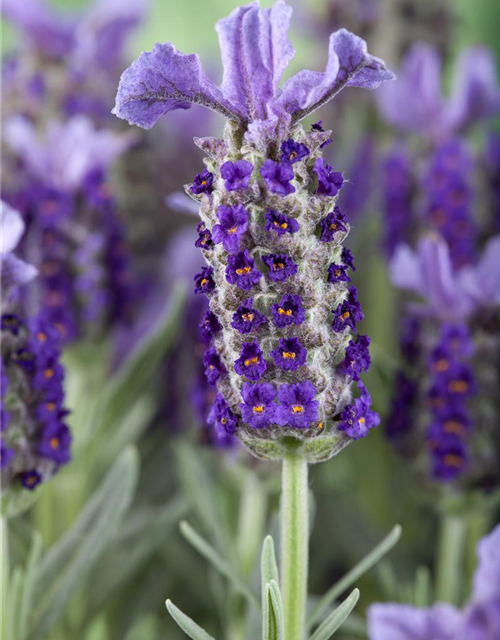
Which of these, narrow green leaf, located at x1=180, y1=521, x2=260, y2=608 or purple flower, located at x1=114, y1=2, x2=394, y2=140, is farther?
narrow green leaf, located at x1=180, y1=521, x2=260, y2=608

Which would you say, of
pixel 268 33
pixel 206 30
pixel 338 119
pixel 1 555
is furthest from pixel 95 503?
pixel 206 30

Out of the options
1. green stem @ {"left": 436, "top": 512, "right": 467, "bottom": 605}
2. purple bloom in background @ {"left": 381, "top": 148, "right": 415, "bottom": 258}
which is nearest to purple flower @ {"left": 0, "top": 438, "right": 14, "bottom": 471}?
green stem @ {"left": 436, "top": 512, "right": 467, "bottom": 605}

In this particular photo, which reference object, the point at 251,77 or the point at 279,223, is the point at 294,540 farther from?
the point at 251,77

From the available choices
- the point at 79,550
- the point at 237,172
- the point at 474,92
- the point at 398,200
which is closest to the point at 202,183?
the point at 237,172

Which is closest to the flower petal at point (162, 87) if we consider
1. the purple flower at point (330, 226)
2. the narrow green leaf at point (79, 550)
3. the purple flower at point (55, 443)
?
the purple flower at point (330, 226)

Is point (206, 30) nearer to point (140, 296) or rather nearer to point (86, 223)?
point (140, 296)

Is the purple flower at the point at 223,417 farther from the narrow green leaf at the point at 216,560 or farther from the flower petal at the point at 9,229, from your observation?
the flower petal at the point at 9,229

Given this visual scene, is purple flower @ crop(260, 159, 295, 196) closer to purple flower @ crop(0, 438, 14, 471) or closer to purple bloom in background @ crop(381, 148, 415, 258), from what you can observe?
purple flower @ crop(0, 438, 14, 471)
